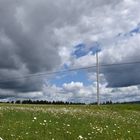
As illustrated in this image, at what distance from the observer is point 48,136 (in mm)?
20562

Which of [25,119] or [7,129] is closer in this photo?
[7,129]

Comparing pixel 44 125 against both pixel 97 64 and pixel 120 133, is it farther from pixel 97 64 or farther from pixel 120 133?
pixel 97 64

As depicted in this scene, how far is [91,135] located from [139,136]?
3.10 metres

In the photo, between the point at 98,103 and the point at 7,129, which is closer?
the point at 7,129

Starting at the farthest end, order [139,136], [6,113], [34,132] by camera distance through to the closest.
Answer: [6,113] < [139,136] < [34,132]

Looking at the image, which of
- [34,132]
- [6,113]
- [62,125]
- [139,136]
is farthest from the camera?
[6,113]

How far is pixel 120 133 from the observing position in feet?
76.9

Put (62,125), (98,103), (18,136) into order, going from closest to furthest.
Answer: (18,136)
(62,125)
(98,103)

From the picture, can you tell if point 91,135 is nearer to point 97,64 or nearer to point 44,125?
point 44,125

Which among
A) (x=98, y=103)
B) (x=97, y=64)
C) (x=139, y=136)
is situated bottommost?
(x=139, y=136)

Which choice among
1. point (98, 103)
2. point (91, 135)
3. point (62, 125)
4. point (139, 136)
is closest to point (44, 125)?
point (62, 125)

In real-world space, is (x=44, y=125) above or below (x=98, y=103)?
below

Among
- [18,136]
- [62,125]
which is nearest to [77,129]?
[62,125]

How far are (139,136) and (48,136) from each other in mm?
5739
